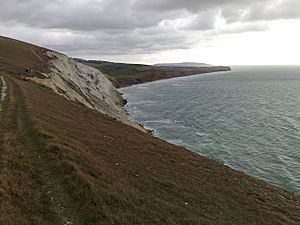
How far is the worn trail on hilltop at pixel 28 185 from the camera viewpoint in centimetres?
1678

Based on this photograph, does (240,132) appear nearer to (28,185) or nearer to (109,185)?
(109,185)

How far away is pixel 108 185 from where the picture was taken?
22.3m

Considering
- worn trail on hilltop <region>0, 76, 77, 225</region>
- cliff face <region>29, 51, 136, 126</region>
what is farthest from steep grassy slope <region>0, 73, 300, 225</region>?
cliff face <region>29, 51, 136, 126</region>

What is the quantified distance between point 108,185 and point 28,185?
16.6 feet

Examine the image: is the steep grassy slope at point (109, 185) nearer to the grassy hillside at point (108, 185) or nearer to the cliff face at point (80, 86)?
the grassy hillside at point (108, 185)

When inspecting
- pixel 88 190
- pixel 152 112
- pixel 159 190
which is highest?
pixel 88 190

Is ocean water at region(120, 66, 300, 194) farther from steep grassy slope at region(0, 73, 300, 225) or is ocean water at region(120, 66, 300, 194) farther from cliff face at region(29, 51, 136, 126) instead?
steep grassy slope at region(0, 73, 300, 225)

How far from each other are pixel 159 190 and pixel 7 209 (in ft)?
38.4

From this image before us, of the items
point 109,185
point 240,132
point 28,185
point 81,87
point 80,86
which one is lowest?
point 240,132

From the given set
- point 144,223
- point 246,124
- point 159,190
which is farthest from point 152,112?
point 144,223

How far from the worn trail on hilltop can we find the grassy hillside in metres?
0.05

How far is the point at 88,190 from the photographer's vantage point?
20062 mm

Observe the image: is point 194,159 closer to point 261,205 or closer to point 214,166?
point 214,166

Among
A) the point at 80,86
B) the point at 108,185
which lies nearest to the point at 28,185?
the point at 108,185
